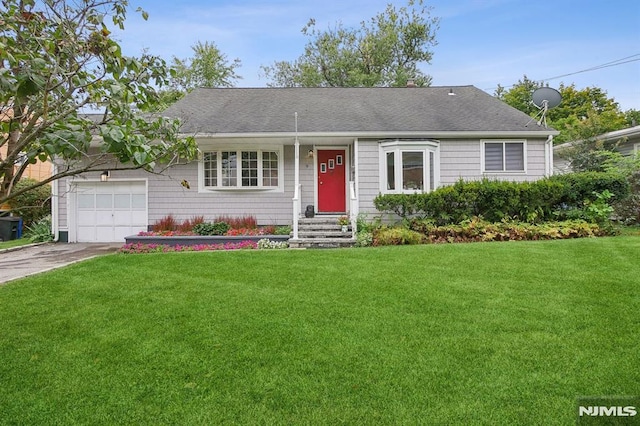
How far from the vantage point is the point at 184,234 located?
10.6 meters

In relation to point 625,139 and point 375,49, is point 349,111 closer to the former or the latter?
point 625,139

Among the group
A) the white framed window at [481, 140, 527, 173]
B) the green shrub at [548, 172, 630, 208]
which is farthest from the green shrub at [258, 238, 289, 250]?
the green shrub at [548, 172, 630, 208]

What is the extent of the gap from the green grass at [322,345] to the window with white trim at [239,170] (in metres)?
5.89

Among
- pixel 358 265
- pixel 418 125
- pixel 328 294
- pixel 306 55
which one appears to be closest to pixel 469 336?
pixel 328 294

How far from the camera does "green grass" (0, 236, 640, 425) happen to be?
2359 mm

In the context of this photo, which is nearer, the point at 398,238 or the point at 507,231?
the point at 398,238

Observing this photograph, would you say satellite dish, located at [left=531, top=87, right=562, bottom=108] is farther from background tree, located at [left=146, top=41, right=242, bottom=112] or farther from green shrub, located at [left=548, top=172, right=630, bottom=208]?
background tree, located at [left=146, top=41, right=242, bottom=112]

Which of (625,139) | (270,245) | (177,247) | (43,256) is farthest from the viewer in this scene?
(625,139)

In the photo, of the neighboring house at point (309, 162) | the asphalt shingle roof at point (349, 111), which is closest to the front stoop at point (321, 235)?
the neighboring house at point (309, 162)

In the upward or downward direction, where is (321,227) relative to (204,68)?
downward

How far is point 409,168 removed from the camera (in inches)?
419

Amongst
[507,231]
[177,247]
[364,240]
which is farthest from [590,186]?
[177,247]

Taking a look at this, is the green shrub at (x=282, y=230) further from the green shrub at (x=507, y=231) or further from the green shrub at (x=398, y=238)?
the green shrub at (x=507, y=231)

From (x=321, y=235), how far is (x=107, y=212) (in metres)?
7.21
